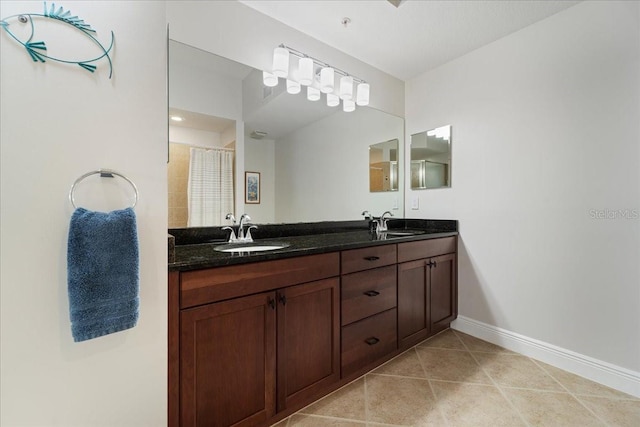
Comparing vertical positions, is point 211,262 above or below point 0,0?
below

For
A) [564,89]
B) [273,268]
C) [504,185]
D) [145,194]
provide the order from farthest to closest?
[504,185]
[564,89]
[273,268]
[145,194]

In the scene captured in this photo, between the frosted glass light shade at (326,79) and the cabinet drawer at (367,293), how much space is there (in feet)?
4.74

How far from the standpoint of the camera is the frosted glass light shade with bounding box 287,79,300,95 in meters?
2.03

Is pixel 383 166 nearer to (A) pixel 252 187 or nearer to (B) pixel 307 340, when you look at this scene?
(A) pixel 252 187

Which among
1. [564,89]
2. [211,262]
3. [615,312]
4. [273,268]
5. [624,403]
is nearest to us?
[211,262]

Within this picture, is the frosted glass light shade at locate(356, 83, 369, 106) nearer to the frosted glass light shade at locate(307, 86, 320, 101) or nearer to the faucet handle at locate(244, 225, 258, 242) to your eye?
the frosted glass light shade at locate(307, 86, 320, 101)

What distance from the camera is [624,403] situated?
153cm

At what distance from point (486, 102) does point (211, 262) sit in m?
2.40

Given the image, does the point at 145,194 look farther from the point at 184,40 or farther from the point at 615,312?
the point at 615,312

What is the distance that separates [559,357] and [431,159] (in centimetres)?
176

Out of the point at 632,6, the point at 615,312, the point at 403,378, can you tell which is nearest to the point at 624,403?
the point at 615,312

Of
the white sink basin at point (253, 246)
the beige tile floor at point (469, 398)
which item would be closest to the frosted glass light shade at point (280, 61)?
the white sink basin at point (253, 246)

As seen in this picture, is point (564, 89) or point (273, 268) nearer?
point (273, 268)

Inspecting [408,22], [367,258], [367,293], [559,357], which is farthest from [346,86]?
[559,357]
